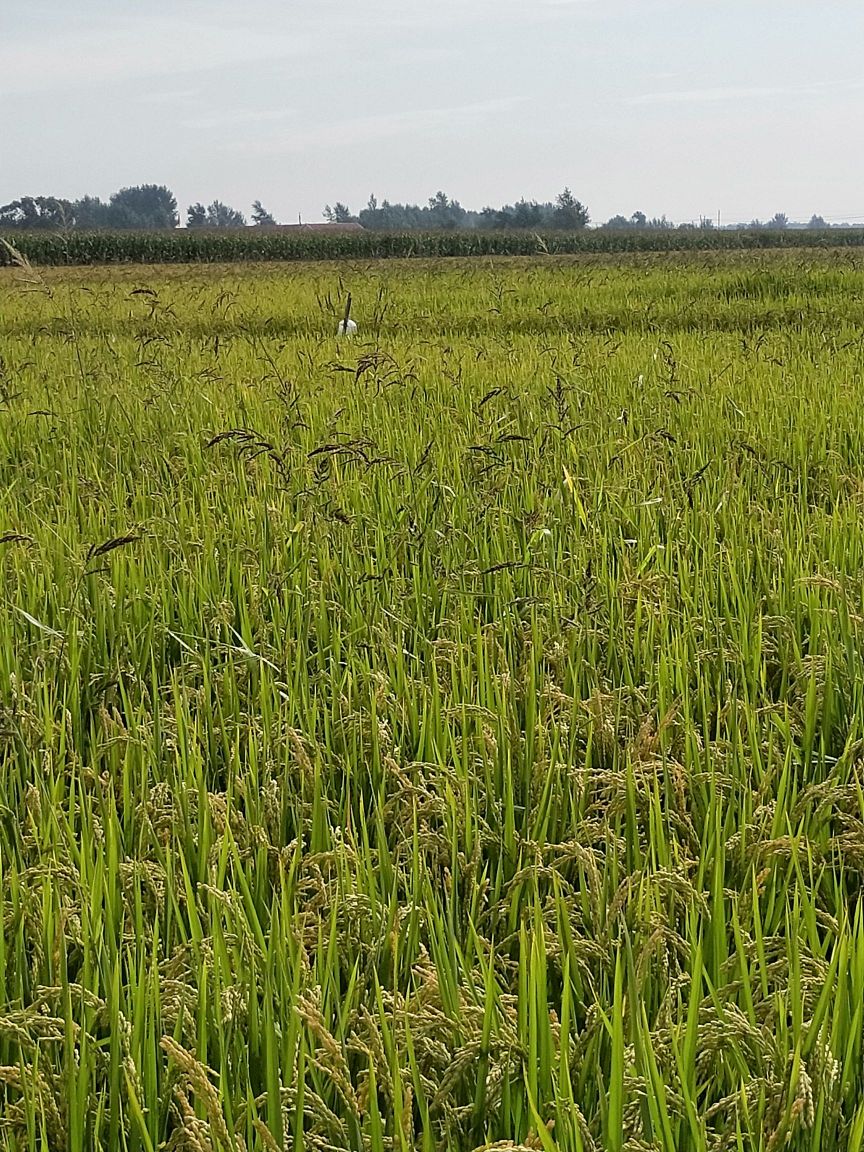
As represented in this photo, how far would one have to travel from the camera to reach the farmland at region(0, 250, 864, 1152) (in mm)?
1016

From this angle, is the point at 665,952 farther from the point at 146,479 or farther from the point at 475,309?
the point at 475,309

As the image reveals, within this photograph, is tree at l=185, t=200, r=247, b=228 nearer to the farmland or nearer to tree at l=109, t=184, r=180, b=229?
tree at l=109, t=184, r=180, b=229

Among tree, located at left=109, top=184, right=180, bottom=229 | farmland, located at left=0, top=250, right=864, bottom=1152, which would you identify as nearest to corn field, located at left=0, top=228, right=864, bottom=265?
farmland, located at left=0, top=250, right=864, bottom=1152

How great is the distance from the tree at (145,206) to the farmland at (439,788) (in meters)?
123

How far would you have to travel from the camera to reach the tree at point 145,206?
11931cm

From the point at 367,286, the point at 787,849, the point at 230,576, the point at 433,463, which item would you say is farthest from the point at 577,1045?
the point at 367,286

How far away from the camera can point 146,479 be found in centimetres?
382

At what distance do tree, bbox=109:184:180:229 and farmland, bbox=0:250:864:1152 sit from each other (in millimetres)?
122529

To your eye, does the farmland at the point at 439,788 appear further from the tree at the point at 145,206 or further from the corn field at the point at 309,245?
the tree at the point at 145,206

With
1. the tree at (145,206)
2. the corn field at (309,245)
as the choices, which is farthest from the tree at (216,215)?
the corn field at (309,245)

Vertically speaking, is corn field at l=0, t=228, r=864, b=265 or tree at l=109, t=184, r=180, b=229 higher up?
tree at l=109, t=184, r=180, b=229

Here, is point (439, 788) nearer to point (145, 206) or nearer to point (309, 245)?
point (309, 245)

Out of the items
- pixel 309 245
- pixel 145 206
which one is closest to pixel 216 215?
pixel 145 206

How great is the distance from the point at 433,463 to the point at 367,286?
11215mm
